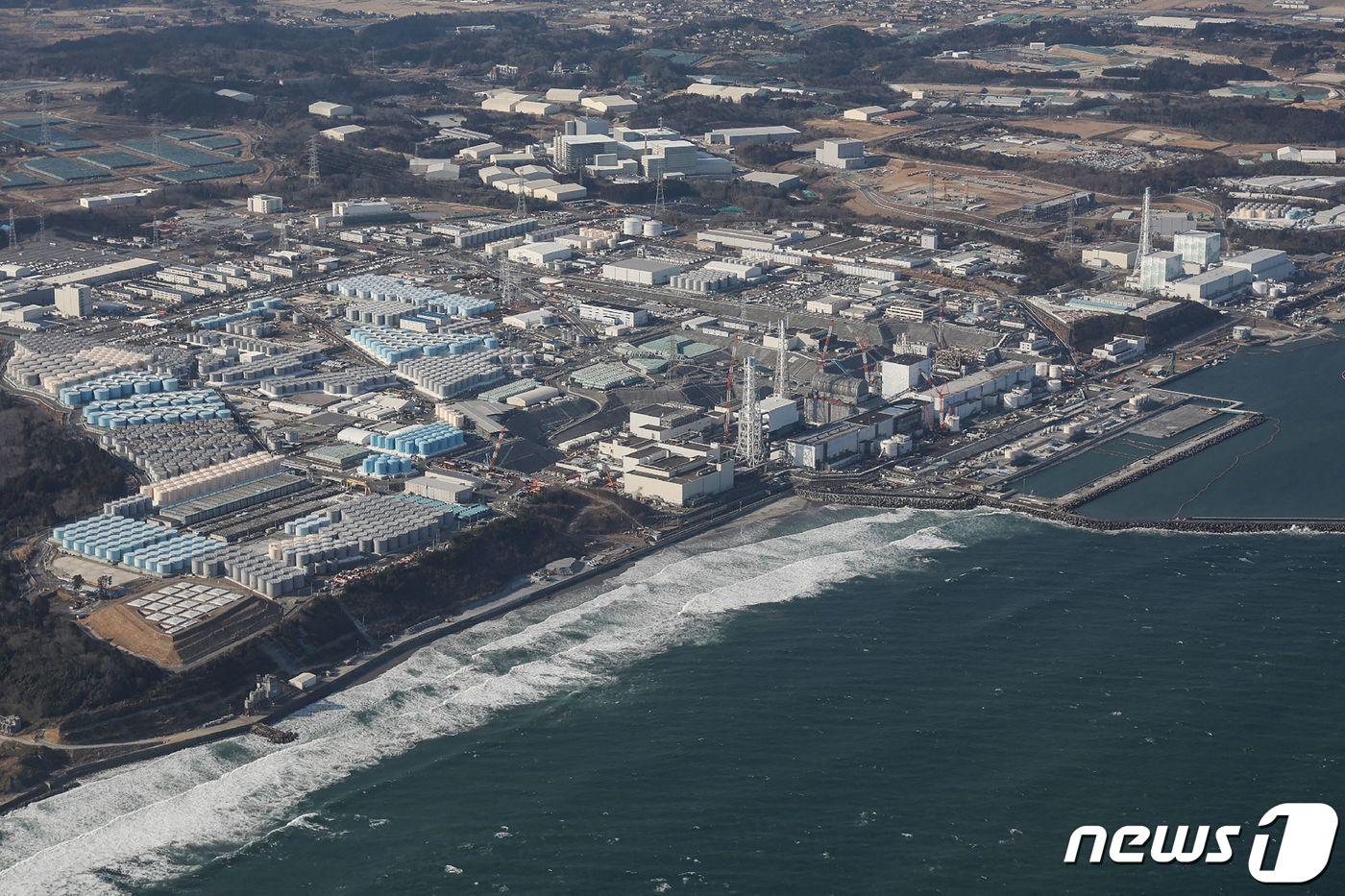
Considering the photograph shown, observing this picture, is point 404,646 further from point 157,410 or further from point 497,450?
point 157,410

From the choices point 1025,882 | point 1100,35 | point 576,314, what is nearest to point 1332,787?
point 1025,882

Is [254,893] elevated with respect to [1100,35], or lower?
lower

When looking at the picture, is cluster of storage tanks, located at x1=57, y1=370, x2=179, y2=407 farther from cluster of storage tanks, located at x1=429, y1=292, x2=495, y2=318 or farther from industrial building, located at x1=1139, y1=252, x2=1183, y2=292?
industrial building, located at x1=1139, y1=252, x2=1183, y2=292

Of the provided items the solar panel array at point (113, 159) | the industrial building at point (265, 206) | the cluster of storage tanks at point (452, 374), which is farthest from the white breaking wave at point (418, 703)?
the solar panel array at point (113, 159)

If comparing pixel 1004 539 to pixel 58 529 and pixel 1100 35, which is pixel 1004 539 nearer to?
pixel 58 529

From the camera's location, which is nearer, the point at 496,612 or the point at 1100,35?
the point at 496,612

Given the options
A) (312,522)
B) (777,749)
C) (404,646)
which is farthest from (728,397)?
(777,749)
